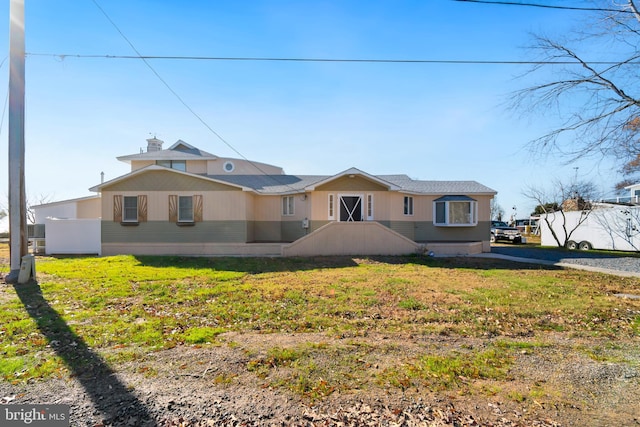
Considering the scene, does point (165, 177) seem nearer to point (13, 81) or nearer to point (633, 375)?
point (13, 81)

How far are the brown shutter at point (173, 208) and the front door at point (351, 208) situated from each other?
321 inches

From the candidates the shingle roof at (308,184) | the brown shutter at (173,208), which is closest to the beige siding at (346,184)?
the shingle roof at (308,184)

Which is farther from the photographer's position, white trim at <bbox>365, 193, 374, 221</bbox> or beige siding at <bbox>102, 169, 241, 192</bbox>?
white trim at <bbox>365, 193, 374, 221</bbox>

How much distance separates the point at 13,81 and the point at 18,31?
4.54ft

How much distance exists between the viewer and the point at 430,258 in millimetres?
15047

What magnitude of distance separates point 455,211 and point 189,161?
1617 centimetres

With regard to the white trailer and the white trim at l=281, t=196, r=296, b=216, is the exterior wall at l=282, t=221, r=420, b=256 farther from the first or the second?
the white trailer

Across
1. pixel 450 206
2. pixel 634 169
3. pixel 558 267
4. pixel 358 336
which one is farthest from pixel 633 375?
pixel 450 206

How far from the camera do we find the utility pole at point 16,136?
9.11 metres

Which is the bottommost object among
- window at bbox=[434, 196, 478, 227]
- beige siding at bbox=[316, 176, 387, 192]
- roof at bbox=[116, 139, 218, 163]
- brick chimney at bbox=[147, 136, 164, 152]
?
window at bbox=[434, 196, 478, 227]

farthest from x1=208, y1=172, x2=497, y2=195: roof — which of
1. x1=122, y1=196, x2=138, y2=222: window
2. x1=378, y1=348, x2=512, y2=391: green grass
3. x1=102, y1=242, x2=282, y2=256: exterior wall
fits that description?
x1=378, y1=348, x2=512, y2=391: green grass

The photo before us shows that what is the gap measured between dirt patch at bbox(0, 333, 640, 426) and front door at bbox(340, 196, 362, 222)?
13198mm

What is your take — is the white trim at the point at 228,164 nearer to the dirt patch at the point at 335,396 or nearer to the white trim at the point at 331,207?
the white trim at the point at 331,207

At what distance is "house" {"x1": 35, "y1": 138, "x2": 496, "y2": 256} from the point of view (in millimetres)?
15898
